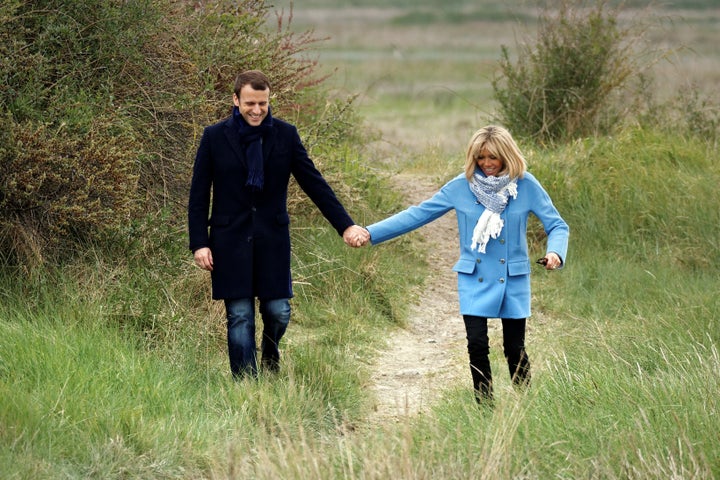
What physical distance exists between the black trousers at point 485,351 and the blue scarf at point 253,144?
126cm

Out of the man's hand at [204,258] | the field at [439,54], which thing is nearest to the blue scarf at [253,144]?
the man's hand at [204,258]

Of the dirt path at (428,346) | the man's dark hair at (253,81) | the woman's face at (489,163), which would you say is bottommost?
the dirt path at (428,346)

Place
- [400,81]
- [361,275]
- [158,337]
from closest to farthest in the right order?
[158,337] < [361,275] < [400,81]

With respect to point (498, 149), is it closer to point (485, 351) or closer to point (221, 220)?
point (485, 351)

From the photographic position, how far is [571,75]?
11328mm

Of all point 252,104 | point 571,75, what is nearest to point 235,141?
point 252,104

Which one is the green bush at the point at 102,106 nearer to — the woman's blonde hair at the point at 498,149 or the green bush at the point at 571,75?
the woman's blonde hair at the point at 498,149

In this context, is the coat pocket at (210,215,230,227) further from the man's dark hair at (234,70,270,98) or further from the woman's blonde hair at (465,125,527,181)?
the woman's blonde hair at (465,125,527,181)

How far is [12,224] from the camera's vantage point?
Result: 6.65 meters

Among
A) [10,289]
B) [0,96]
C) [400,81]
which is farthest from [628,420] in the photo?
[400,81]

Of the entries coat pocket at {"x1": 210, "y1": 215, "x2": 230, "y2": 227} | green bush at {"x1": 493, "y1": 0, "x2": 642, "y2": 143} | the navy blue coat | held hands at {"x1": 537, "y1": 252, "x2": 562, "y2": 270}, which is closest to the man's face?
the navy blue coat

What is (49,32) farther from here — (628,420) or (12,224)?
(628,420)

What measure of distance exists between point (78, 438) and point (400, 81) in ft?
122

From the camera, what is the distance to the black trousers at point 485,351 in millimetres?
5750
